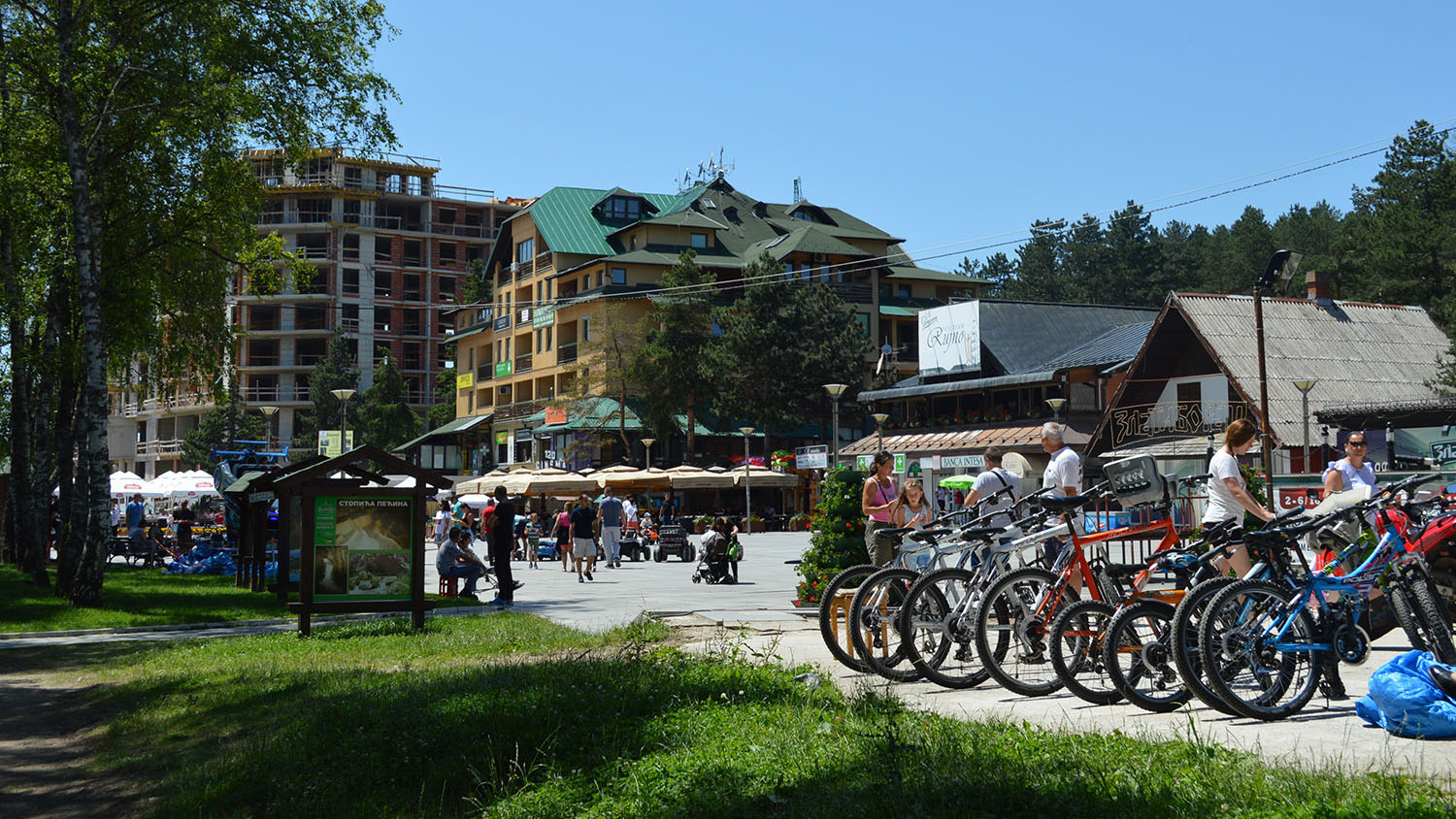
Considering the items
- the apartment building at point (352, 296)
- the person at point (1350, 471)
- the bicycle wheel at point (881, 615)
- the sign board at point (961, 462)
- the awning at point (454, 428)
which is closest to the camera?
the bicycle wheel at point (881, 615)

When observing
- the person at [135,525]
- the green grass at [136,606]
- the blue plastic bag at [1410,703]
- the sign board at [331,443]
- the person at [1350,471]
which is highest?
the sign board at [331,443]

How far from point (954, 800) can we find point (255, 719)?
18.5 feet

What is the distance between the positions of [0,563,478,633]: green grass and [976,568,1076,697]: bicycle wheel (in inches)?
466

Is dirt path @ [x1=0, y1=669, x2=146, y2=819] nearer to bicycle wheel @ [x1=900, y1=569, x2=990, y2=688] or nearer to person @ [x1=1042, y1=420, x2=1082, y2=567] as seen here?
bicycle wheel @ [x1=900, y1=569, x2=990, y2=688]

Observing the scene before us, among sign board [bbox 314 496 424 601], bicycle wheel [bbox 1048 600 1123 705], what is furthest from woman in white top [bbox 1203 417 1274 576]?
sign board [bbox 314 496 424 601]

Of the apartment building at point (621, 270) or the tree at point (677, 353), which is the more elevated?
the apartment building at point (621, 270)

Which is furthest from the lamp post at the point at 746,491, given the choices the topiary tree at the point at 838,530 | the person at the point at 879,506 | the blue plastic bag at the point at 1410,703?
the blue plastic bag at the point at 1410,703

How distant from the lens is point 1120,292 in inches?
3654

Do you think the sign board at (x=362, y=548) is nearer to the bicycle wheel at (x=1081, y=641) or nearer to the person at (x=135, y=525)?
the bicycle wheel at (x=1081, y=641)

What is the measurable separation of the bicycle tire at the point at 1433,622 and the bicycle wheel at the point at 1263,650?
80cm

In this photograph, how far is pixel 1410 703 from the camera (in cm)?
605

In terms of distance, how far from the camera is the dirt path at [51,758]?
733 centimetres

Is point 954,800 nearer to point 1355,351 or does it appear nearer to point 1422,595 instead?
point 1422,595

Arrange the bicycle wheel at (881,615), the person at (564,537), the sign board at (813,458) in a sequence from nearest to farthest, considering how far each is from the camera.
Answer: the bicycle wheel at (881,615) → the person at (564,537) → the sign board at (813,458)
